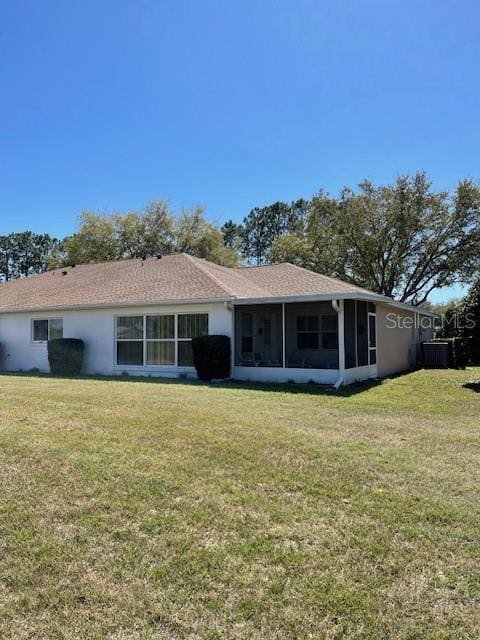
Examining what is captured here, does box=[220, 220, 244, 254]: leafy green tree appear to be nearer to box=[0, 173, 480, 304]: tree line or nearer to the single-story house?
box=[0, 173, 480, 304]: tree line

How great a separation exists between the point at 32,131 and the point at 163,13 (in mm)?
8330

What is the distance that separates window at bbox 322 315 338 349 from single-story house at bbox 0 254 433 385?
0.04 meters

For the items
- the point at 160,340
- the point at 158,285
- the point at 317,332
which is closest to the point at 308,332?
the point at 317,332

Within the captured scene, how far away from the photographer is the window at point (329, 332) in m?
16.3

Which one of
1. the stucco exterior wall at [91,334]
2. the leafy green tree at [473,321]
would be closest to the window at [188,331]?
the stucco exterior wall at [91,334]

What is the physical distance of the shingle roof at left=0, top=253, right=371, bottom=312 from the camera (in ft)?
50.2

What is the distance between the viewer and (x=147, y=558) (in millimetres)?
3336

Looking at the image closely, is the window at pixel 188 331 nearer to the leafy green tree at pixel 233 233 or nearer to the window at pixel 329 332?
the window at pixel 329 332

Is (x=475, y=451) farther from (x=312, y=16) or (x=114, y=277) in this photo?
(x=114, y=277)

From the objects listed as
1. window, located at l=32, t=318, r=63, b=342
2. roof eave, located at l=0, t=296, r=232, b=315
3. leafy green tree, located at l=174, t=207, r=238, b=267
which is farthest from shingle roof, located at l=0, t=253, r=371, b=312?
leafy green tree, located at l=174, t=207, r=238, b=267

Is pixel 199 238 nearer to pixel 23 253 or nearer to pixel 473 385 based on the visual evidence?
pixel 23 253

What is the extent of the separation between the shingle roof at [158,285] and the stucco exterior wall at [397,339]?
178 cm

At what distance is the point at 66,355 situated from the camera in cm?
1628

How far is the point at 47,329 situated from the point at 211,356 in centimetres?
761
